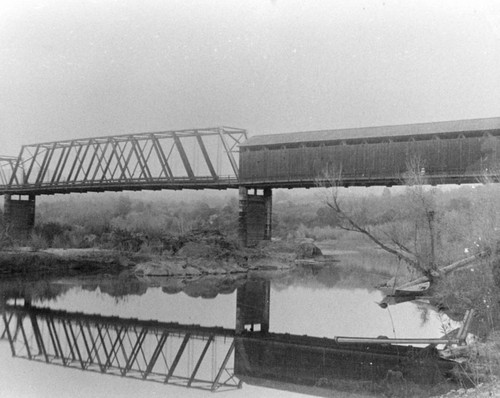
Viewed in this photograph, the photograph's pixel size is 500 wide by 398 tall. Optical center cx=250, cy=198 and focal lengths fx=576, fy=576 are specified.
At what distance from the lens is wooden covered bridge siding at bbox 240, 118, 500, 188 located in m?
28.2

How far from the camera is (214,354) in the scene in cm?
1345

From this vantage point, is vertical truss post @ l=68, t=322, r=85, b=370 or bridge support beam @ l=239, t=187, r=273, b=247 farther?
bridge support beam @ l=239, t=187, r=273, b=247

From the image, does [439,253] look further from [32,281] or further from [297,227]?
[297,227]

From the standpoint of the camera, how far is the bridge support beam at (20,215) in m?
48.1

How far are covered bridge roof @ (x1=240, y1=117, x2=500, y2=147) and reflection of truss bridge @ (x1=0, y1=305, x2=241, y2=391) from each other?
17.6m

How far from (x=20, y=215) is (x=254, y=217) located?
24.3 metres

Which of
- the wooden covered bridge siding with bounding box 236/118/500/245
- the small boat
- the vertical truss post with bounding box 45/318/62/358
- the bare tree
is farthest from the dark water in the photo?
the wooden covered bridge siding with bounding box 236/118/500/245

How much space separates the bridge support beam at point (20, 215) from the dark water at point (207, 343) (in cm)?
2523

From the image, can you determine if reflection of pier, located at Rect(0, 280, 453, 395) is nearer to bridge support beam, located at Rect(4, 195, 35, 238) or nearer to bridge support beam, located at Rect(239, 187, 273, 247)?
bridge support beam, located at Rect(239, 187, 273, 247)

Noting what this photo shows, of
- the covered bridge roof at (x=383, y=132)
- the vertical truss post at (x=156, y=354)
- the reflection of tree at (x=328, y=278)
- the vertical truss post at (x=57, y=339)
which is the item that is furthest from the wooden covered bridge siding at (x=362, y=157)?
the vertical truss post at (x=57, y=339)

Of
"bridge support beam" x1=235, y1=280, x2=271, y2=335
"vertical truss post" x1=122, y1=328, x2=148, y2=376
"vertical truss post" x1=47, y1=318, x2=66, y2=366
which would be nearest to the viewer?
"vertical truss post" x1=122, y1=328, x2=148, y2=376

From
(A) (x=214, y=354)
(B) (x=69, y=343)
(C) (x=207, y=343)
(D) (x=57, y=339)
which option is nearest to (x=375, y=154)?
(C) (x=207, y=343)

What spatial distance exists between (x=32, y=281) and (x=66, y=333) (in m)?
11.0

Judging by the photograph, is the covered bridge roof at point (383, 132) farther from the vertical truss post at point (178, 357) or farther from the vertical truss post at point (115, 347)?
the vertical truss post at point (115, 347)
